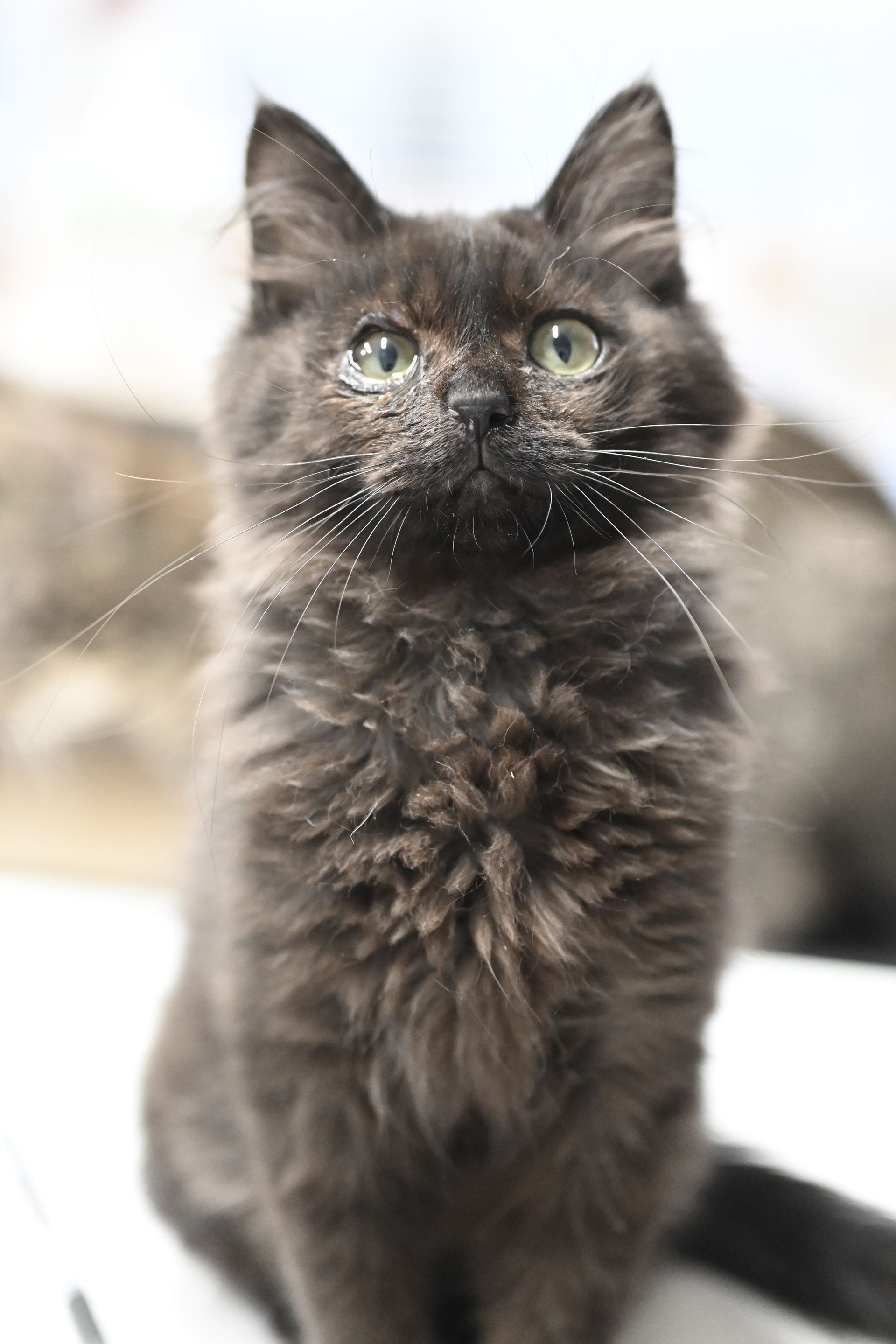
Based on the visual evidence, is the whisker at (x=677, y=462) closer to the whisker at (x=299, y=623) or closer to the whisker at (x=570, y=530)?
the whisker at (x=570, y=530)

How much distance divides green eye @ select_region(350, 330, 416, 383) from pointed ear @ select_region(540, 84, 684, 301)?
218 millimetres

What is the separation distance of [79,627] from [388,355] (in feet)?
4.41

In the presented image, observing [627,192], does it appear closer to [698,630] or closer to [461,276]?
[461,276]

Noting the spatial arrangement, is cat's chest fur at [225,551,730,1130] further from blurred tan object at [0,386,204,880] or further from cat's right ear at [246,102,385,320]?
blurred tan object at [0,386,204,880]

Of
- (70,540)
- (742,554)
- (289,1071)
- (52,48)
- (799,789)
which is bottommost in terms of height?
(799,789)

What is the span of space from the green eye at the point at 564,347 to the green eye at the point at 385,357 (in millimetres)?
112

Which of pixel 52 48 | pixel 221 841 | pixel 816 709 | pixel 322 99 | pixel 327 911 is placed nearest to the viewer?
pixel 327 911

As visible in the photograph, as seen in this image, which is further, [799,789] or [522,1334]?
[799,789]

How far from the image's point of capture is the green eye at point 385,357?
3.12 feet

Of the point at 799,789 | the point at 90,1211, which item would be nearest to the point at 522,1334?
the point at 90,1211

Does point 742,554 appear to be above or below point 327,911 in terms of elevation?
above

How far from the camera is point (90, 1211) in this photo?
1166 millimetres

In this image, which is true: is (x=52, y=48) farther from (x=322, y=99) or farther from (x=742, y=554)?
(x=742, y=554)

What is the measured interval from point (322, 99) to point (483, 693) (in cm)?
110
